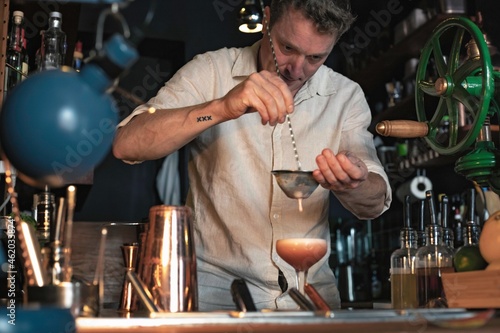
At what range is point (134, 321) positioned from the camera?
2.78 feet

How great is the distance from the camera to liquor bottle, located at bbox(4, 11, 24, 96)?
2.50 metres

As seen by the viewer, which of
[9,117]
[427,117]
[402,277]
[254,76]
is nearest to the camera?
[9,117]

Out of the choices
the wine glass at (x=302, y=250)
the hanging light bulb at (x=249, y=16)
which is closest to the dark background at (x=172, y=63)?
the hanging light bulb at (x=249, y=16)

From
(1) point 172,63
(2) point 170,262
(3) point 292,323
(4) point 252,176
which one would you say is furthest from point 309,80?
(1) point 172,63

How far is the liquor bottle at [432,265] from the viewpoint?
1619 mm

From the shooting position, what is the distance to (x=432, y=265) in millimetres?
1649

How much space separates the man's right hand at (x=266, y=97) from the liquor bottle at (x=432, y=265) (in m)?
0.51

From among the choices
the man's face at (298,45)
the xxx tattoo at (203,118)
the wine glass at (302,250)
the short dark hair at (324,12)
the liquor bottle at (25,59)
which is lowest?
the wine glass at (302,250)

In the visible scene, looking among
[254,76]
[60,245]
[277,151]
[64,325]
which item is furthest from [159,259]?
[277,151]

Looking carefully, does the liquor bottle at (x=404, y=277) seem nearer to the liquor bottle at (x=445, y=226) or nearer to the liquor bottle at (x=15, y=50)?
the liquor bottle at (x=445, y=226)

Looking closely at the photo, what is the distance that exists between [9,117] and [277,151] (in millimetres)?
1410

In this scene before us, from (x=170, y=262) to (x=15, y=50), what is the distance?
1.74 meters

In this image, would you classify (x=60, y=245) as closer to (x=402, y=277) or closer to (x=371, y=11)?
(x=402, y=277)

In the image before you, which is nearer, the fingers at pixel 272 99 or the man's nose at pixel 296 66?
the fingers at pixel 272 99
